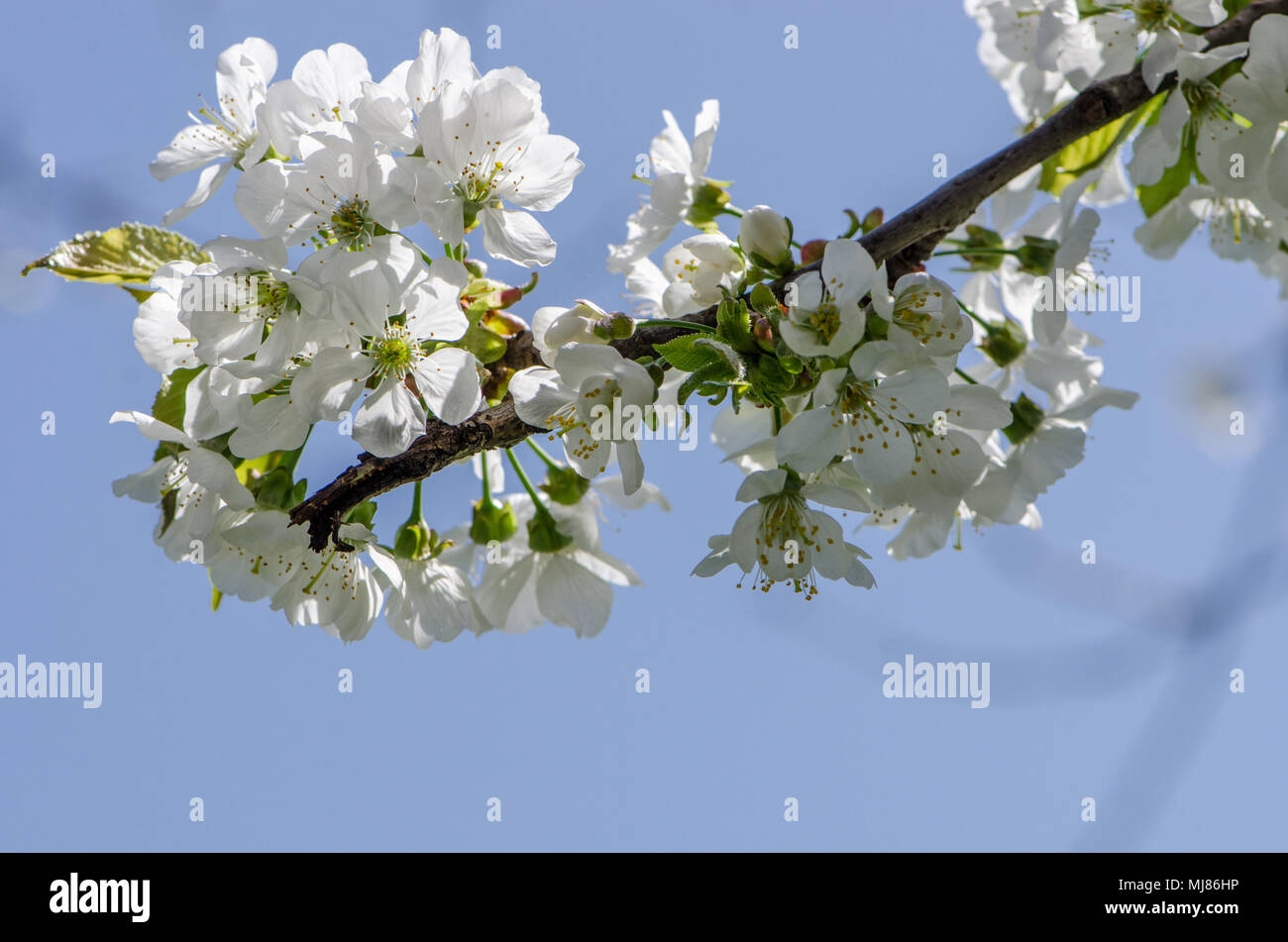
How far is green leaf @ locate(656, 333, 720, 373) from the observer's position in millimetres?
1325

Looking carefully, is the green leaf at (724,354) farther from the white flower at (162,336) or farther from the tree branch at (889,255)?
the white flower at (162,336)

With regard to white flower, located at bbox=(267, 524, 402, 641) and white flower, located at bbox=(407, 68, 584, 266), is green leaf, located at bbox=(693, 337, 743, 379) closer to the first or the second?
white flower, located at bbox=(407, 68, 584, 266)

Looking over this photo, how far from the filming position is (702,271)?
1634mm

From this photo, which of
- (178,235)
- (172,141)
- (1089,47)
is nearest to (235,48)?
(172,141)

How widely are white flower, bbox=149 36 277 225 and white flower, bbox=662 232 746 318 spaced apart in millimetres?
731

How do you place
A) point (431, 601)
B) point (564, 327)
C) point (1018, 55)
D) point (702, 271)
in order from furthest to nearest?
point (1018, 55) → point (431, 601) → point (702, 271) → point (564, 327)

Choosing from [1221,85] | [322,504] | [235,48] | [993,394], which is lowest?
[322,504]

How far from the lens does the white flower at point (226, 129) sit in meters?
1.70

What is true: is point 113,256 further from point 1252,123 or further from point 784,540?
point 1252,123

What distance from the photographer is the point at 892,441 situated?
137 centimetres

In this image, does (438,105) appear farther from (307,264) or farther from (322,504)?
(322,504)

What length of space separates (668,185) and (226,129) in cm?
80

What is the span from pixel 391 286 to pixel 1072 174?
151 centimetres

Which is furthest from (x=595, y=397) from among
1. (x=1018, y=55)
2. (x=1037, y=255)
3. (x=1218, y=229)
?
(x=1218, y=229)
